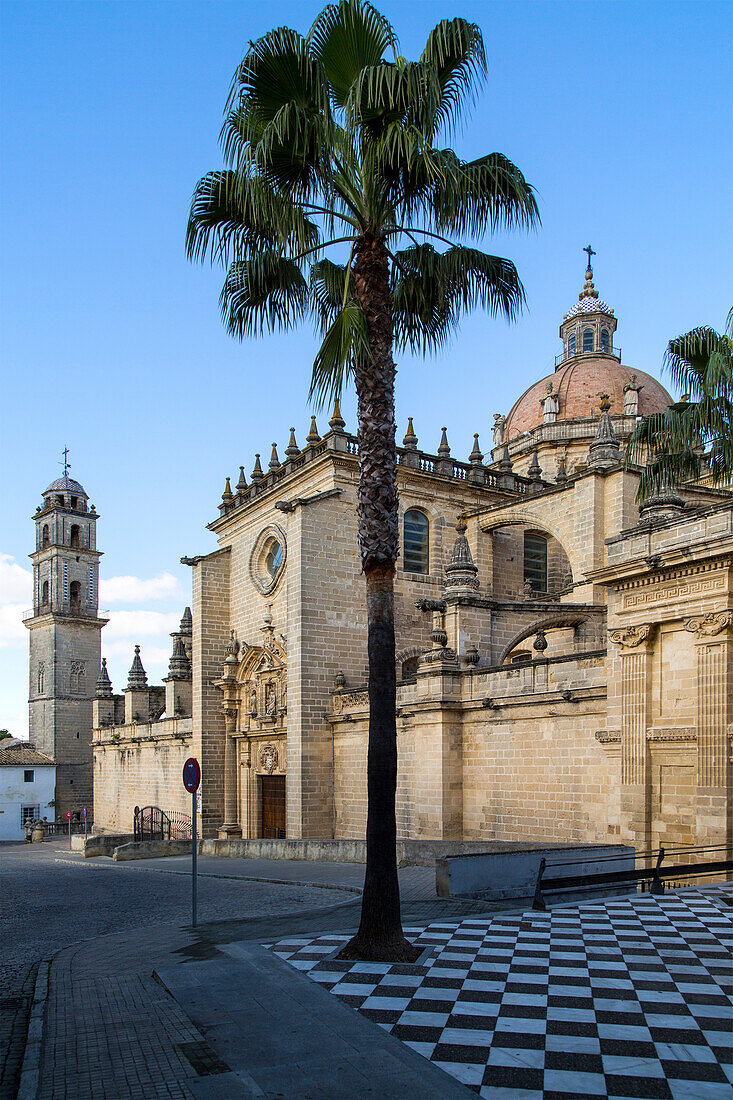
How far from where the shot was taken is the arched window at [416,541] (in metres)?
28.5

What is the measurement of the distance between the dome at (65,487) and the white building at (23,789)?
1825cm

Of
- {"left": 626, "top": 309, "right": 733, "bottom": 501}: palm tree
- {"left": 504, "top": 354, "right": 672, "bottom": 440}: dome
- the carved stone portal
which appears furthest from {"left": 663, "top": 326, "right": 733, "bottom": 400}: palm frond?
{"left": 504, "top": 354, "right": 672, "bottom": 440}: dome

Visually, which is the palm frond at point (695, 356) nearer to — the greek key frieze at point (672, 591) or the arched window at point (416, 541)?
the greek key frieze at point (672, 591)

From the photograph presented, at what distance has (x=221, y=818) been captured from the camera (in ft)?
101

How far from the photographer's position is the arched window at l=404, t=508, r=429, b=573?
28.5 meters

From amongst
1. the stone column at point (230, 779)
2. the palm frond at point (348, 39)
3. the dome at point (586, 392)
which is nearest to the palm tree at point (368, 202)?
the palm frond at point (348, 39)

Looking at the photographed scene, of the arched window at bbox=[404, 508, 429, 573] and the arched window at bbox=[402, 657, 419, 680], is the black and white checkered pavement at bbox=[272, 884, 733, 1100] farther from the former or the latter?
the arched window at bbox=[404, 508, 429, 573]

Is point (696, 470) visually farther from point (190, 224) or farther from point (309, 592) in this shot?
point (309, 592)

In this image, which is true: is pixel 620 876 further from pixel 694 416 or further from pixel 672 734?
pixel 694 416

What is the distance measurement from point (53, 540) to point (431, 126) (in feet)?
185

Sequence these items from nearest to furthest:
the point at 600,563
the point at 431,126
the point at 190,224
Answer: the point at 431,126, the point at 190,224, the point at 600,563

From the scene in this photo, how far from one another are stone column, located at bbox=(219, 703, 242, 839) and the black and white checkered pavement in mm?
21629

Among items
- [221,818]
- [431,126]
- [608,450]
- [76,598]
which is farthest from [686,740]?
[76,598]

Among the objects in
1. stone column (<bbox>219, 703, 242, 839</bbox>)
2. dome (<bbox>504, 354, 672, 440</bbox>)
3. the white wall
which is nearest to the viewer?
stone column (<bbox>219, 703, 242, 839</bbox>)
